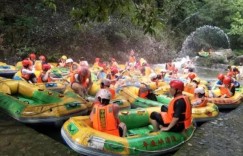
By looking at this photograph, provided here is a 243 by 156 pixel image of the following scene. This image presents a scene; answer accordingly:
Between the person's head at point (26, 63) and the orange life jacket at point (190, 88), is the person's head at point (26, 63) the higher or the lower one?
the higher one

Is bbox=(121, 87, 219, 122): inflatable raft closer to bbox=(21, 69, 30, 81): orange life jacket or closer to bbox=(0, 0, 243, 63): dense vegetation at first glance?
bbox=(21, 69, 30, 81): orange life jacket

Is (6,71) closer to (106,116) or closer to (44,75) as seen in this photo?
(44,75)

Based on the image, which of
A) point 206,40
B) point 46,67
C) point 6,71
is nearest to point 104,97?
point 46,67

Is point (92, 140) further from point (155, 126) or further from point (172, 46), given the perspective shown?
point (172, 46)

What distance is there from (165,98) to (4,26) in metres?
12.5

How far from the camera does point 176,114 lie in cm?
616

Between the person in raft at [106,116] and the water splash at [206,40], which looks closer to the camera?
the person in raft at [106,116]

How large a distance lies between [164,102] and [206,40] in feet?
69.6

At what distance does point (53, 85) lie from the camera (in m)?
10.7

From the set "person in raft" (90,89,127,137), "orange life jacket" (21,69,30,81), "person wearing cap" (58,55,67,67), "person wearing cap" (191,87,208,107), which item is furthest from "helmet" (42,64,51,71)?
"person in raft" (90,89,127,137)

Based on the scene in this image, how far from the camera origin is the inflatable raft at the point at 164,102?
28.4 feet

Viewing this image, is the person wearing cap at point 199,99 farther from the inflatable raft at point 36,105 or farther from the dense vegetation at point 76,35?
the dense vegetation at point 76,35

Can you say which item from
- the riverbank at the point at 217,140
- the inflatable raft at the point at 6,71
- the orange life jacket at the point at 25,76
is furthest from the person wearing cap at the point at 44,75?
the riverbank at the point at 217,140

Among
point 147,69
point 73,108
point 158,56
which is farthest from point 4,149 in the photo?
point 158,56
